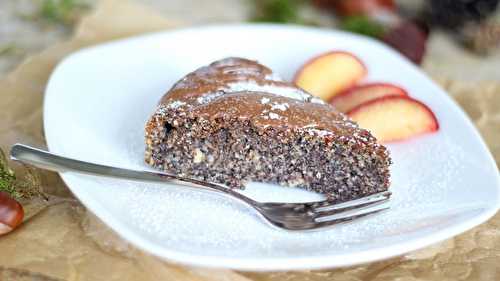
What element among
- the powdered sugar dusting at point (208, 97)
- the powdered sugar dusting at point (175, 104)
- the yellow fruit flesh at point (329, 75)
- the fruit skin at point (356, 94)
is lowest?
the powdered sugar dusting at point (175, 104)

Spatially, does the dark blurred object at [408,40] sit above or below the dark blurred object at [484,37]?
below

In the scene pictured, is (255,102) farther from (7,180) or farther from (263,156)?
(7,180)

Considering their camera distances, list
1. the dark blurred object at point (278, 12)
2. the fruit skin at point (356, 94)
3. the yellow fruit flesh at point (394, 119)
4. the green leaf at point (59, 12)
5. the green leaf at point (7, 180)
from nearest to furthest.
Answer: the green leaf at point (7, 180), the yellow fruit flesh at point (394, 119), the fruit skin at point (356, 94), the green leaf at point (59, 12), the dark blurred object at point (278, 12)

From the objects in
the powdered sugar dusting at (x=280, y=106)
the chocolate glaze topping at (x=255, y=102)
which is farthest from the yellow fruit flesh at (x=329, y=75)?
the powdered sugar dusting at (x=280, y=106)

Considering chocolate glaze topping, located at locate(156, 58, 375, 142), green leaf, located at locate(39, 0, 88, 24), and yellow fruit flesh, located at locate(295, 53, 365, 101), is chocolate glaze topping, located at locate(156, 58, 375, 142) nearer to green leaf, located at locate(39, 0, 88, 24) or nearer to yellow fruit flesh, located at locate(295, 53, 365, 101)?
yellow fruit flesh, located at locate(295, 53, 365, 101)

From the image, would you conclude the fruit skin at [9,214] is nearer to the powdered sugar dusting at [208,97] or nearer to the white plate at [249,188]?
the white plate at [249,188]

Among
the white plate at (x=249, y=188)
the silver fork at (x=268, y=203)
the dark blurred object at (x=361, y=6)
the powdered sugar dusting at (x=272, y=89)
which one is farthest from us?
the dark blurred object at (x=361, y=6)

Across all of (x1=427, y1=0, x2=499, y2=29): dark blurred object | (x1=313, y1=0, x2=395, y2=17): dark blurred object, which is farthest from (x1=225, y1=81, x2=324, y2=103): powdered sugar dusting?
(x1=427, y1=0, x2=499, y2=29): dark blurred object
